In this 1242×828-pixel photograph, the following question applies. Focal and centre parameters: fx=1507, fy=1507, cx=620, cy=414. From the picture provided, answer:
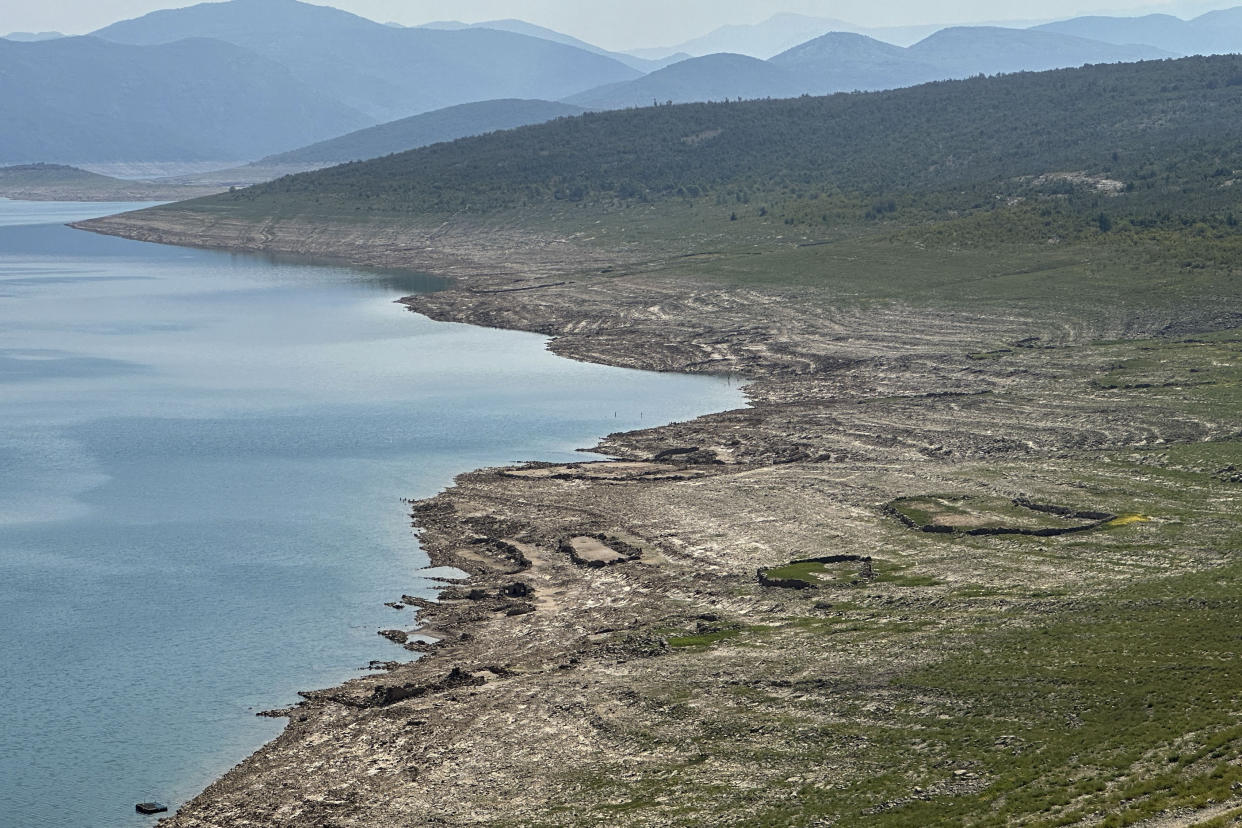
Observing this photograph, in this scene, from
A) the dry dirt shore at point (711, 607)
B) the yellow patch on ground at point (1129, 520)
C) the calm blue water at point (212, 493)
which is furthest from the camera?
the yellow patch on ground at point (1129, 520)

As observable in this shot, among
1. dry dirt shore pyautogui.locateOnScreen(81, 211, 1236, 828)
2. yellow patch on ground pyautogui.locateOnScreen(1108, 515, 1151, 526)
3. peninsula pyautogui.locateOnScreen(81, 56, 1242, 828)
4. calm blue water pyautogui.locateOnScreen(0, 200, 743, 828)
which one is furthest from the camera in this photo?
yellow patch on ground pyautogui.locateOnScreen(1108, 515, 1151, 526)

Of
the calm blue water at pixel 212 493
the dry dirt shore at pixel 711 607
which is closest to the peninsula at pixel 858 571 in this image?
the dry dirt shore at pixel 711 607

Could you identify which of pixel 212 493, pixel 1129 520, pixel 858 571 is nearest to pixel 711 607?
pixel 858 571

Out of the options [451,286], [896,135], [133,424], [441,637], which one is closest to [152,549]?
[441,637]

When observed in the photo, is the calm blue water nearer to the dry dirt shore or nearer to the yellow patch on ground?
the dry dirt shore

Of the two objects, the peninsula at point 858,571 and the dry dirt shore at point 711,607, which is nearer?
the peninsula at point 858,571

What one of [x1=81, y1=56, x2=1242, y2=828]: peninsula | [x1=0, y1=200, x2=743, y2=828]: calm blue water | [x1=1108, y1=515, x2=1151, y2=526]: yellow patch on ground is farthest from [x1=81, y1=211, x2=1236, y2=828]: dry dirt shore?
[x1=1108, y1=515, x2=1151, y2=526]: yellow patch on ground

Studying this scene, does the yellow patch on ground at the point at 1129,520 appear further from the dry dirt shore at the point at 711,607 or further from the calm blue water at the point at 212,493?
the calm blue water at the point at 212,493
